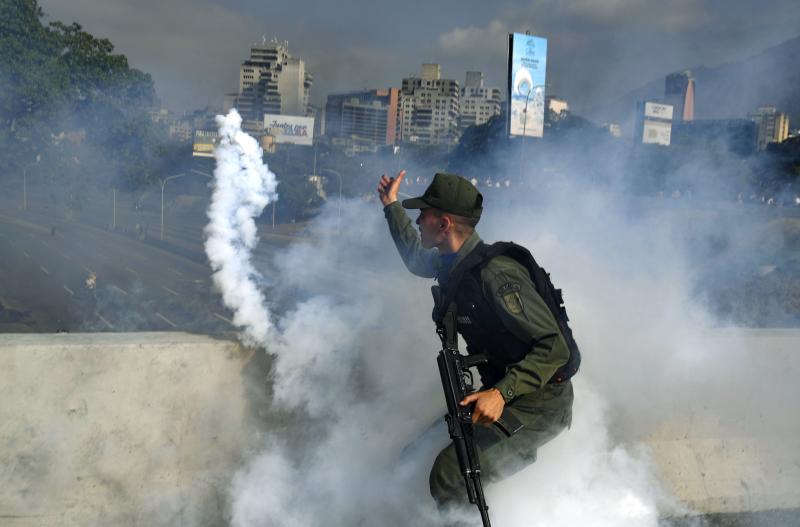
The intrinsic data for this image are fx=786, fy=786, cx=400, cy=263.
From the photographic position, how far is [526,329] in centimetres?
264

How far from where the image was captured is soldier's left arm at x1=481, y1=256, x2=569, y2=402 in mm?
2617

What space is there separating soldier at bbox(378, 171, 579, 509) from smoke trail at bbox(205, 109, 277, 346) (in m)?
1.22

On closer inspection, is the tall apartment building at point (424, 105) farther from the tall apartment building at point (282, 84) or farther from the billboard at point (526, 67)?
the tall apartment building at point (282, 84)

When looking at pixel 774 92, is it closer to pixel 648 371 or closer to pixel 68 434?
pixel 648 371

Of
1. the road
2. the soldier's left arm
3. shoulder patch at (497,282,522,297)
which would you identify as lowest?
the road

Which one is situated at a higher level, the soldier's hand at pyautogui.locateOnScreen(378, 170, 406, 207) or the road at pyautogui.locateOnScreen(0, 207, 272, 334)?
the soldier's hand at pyautogui.locateOnScreen(378, 170, 406, 207)

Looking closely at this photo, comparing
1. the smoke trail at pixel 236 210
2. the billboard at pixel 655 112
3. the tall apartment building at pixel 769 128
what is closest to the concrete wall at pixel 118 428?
the smoke trail at pixel 236 210

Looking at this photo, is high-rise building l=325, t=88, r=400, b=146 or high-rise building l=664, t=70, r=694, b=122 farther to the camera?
high-rise building l=325, t=88, r=400, b=146

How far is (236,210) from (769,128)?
7.34 m

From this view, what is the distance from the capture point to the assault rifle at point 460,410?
2693 millimetres

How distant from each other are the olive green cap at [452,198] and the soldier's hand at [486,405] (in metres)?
0.72

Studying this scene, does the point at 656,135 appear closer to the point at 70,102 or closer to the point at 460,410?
the point at 70,102

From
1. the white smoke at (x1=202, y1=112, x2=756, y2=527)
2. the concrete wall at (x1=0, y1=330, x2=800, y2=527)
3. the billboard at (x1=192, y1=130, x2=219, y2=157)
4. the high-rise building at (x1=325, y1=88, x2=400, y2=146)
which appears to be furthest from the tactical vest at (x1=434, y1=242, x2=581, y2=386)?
the high-rise building at (x1=325, y1=88, x2=400, y2=146)

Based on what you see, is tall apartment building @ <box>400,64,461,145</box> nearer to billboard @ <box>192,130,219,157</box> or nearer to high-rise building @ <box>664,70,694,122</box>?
high-rise building @ <box>664,70,694,122</box>
